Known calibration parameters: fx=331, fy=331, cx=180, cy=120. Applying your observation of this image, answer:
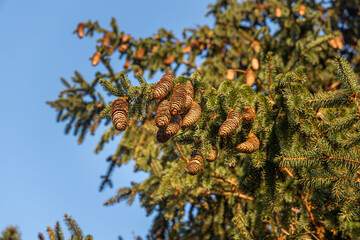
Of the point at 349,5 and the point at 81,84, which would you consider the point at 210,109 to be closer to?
the point at 81,84

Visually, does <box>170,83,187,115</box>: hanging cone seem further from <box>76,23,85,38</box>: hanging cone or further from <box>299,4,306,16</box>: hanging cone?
<box>76,23,85,38</box>: hanging cone

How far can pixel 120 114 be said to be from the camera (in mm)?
2033

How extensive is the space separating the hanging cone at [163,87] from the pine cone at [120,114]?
22 cm

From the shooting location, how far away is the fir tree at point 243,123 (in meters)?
2.26

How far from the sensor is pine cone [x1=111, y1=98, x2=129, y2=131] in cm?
197

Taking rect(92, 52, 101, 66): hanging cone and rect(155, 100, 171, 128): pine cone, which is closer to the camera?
rect(155, 100, 171, 128): pine cone

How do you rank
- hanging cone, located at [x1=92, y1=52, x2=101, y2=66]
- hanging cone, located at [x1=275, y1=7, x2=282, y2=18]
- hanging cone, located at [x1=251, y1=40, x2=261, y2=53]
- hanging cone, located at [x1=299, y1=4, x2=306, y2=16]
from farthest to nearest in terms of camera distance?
hanging cone, located at [x1=275, y1=7, x2=282, y2=18] < hanging cone, located at [x1=299, y1=4, x2=306, y2=16] < hanging cone, located at [x1=92, y1=52, x2=101, y2=66] < hanging cone, located at [x1=251, y1=40, x2=261, y2=53]

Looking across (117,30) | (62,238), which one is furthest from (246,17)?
(62,238)

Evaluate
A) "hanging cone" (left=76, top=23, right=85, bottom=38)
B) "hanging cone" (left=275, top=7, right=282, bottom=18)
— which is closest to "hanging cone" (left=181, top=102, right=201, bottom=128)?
"hanging cone" (left=275, top=7, right=282, bottom=18)

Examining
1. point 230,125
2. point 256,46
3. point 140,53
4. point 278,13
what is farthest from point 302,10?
point 230,125

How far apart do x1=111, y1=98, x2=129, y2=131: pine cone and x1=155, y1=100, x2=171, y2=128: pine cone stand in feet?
0.63

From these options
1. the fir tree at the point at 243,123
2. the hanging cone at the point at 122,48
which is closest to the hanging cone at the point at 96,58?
the fir tree at the point at 243,123

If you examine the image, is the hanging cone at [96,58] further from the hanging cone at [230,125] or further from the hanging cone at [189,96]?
the hanging cone at [230,125]

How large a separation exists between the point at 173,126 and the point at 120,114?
1.12 ft
